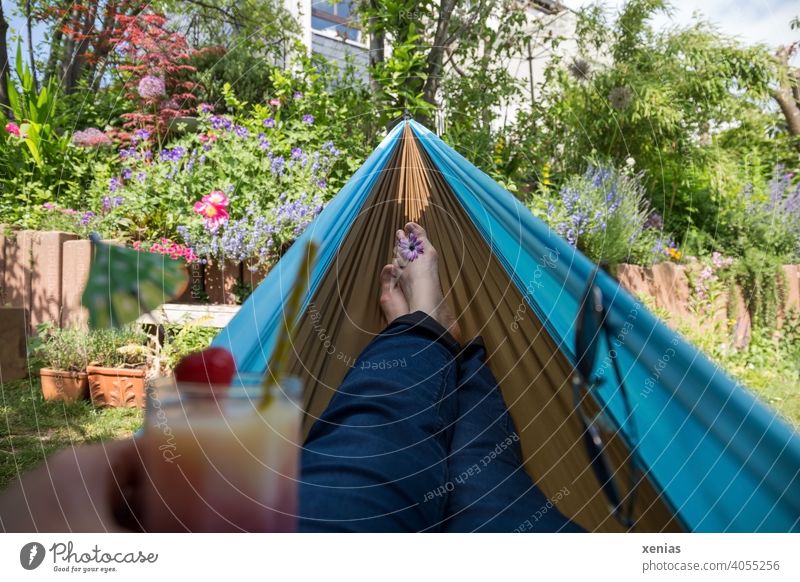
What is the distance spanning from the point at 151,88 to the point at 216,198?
20 cm

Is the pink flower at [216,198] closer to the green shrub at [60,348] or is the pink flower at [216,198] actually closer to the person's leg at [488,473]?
the green shrub at [60,348]

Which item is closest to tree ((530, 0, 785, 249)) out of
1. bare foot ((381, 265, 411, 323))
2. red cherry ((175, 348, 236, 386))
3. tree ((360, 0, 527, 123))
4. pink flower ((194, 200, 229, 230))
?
tree ((360, 0, 527, 123))

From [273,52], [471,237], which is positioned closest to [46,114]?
[273,52]

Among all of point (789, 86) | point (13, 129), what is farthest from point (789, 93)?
point (13, 129)

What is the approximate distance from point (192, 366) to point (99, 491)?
0.16 meters

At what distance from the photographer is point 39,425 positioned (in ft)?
2.10

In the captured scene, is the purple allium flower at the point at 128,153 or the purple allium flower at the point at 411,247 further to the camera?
the purple allium flower at the point at 411,247

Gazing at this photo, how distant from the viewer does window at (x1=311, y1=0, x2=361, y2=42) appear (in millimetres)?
994

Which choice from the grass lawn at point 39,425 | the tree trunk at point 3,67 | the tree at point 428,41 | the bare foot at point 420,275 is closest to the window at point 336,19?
the tree at point 428,41

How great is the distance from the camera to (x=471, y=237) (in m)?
0.93

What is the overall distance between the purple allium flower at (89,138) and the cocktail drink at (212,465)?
15.4 inches

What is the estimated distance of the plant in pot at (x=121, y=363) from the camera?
0.66 meters

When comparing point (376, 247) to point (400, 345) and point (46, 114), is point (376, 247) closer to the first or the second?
point (400, 345)
